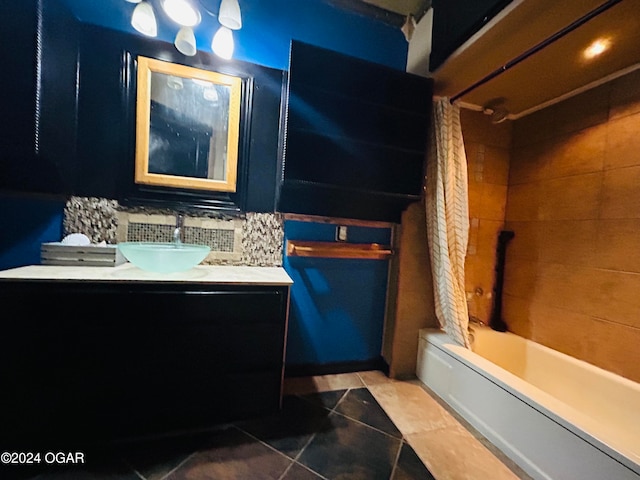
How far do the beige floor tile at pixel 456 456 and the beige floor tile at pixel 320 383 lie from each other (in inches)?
21.4

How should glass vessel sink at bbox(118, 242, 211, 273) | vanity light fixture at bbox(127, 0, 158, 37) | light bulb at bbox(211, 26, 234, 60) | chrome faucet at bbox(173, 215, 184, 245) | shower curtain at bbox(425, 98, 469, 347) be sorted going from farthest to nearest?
shower curtain at bbox(425, 98, 469, 347) < chrome faucet at bbox(173, 215, 184, 245) < light bulb at bbox(211, 26, 234, 60) < vanity light fixture at bbox(127, 0, 158, 37) < glass vessel sink at bbox(118, 242, 211, 273)

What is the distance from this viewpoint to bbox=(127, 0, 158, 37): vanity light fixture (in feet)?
4.52

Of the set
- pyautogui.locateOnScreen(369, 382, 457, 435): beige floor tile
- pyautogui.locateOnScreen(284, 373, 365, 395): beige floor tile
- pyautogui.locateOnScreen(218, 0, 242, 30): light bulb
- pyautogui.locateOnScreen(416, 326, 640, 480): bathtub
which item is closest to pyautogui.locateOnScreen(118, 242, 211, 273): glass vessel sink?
pyautogui.locateOnScreen(284, 373, 365, 395): beige floor tile

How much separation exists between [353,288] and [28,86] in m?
2.02

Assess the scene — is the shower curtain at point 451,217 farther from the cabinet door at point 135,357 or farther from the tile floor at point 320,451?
the cabinet door at point 135,357

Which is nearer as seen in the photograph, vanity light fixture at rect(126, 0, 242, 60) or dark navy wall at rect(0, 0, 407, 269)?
vanity light fixture at rect(126, 0, 242, 60)

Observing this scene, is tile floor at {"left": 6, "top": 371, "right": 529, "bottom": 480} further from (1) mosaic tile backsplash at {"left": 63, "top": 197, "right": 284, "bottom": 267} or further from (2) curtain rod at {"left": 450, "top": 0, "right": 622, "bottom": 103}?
(2) curtain rod at {"left": 450, "top": 0, "right": 622, "bottom": 103}

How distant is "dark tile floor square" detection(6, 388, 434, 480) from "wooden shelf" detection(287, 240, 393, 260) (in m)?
0.95

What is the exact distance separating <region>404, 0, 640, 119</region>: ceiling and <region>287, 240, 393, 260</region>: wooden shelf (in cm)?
117

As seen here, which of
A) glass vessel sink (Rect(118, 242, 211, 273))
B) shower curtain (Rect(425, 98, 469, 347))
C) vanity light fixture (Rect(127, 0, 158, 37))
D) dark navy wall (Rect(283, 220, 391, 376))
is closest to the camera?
glass vessel sink (Rect(118, 242, 211, 273))

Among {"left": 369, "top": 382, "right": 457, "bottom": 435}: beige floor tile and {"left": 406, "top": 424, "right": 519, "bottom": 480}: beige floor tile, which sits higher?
{"left": 406, "top": 424, "right": 519, "bottom": 480}: beige floor tile

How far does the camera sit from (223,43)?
1503mm

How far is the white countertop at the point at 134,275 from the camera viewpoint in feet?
3.76

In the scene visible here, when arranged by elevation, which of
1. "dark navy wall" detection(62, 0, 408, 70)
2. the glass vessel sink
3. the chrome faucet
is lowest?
the glass vessel sink
